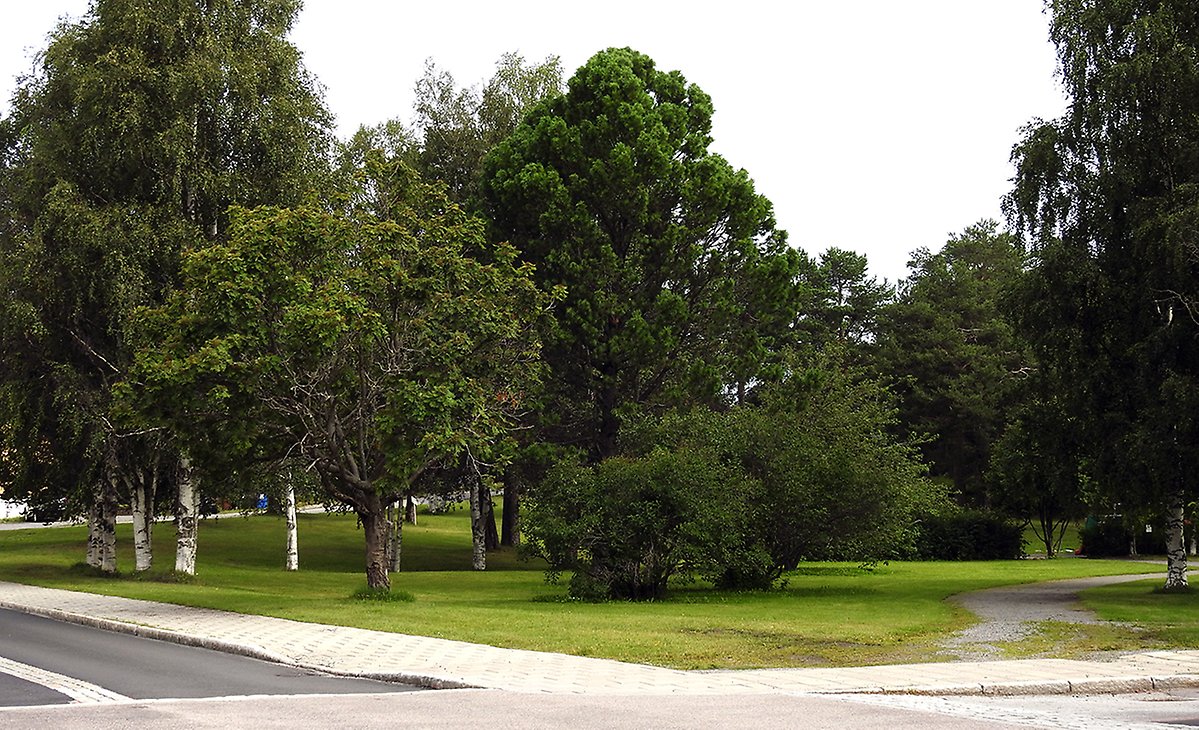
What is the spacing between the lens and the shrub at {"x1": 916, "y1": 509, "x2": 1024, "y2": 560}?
2327 inches

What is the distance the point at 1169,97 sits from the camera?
3125 centimetres

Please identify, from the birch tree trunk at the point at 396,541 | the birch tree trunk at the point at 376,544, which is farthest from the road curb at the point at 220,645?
the birch tree trunk at the point at 396,541

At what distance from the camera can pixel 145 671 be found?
14930 millimetres

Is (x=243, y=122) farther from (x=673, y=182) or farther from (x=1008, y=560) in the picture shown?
(x=1008, y=560)

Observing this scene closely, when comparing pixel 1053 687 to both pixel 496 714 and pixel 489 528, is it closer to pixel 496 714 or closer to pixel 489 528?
pixel 496 714

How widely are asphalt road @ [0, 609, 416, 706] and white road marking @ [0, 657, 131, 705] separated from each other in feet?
0.29

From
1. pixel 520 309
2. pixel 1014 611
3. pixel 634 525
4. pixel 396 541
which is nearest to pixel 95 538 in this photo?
pixel 396 541

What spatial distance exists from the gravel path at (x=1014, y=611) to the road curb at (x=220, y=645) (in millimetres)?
7845

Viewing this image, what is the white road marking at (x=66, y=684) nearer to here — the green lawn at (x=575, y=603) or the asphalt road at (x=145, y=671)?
the asphalt road at (x=145, y=671)

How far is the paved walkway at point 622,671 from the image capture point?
13.6 m

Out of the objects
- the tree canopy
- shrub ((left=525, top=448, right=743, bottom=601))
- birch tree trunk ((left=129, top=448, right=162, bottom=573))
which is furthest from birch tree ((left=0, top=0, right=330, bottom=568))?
shrub ((left=525, top=448, right=743, bottom=601))

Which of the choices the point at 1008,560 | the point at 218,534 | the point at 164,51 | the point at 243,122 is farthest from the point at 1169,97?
the point at 218,534

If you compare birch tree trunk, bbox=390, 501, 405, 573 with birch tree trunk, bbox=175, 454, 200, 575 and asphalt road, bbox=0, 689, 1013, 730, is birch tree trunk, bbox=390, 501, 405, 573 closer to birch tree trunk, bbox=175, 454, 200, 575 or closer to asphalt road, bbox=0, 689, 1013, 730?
birch tree trunk, bbox=175, 454, 200, 575

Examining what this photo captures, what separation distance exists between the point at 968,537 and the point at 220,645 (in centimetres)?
4764
